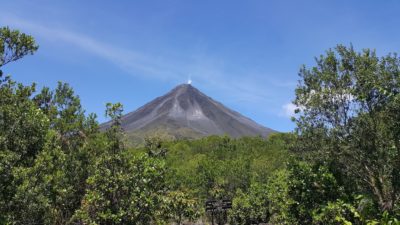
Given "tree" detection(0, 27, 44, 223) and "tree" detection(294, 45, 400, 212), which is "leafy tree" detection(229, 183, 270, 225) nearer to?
"tree" detection(294, 45, 400, 212)

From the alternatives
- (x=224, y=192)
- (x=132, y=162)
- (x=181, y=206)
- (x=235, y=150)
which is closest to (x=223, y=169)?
(x=224, y=192)

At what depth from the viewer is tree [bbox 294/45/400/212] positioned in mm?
16672

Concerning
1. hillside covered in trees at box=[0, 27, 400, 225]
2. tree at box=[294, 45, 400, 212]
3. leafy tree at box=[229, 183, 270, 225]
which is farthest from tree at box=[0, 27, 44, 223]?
leafy tree at box=[229, 183, 270, 225]

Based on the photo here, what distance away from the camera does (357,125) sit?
57.1ft

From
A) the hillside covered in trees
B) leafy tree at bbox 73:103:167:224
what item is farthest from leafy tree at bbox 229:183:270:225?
leafy tree at bbox 73:103:167:224

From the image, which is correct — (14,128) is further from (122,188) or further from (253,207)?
(253,207)

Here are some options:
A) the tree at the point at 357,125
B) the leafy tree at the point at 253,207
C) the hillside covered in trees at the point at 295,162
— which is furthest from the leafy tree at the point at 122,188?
the leafy tree at the point at 253,207

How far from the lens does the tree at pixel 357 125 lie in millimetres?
16672

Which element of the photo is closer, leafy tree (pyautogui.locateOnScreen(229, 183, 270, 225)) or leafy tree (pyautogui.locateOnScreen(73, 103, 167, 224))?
leafy tree (pyautogui.locateOnScreen(73, 103, 167, 224))

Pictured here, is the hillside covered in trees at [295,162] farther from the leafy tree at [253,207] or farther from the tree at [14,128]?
the leafy tree at [253,207]

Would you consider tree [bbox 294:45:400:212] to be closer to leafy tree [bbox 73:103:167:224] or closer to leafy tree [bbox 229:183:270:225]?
leafy tree [bbox 73:103:167:224]

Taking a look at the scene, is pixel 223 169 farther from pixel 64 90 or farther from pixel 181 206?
pixel 64 90

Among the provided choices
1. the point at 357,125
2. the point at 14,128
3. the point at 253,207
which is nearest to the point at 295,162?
the point at 357,125

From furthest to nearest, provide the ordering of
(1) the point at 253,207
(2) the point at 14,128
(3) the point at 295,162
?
(1) the point at 253,207
(3) the point at 295,162
(2) the point at 14,128
